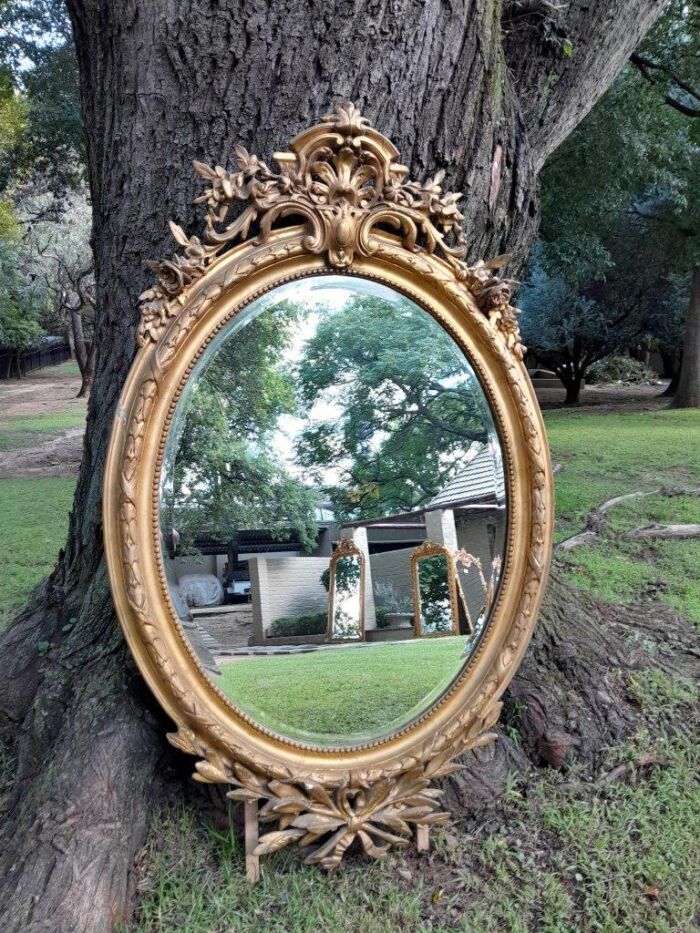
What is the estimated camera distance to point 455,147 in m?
2.60

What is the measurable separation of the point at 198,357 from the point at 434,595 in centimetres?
101

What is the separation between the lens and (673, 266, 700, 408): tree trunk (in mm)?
15039

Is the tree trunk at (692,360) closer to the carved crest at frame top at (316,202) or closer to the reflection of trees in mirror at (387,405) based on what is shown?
the reflection of trees in mirror at (387,405)

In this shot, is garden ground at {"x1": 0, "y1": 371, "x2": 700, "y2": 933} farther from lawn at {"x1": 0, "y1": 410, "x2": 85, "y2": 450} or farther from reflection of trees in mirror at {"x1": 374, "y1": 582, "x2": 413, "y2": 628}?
lawn at {"x1": 0, "y1": 410, "x2": 85, "y2": 450}

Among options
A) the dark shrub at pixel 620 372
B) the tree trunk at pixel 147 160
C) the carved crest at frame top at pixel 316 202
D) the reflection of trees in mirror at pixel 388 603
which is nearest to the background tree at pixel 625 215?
the dark shrub at pixel 620 372

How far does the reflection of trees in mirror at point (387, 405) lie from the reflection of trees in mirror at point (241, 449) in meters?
0.09

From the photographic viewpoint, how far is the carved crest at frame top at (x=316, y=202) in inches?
86.7

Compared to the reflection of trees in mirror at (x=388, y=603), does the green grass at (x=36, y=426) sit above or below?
below

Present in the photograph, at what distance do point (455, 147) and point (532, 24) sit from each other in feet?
3.10

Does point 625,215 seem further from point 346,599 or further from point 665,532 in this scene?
point 346,599

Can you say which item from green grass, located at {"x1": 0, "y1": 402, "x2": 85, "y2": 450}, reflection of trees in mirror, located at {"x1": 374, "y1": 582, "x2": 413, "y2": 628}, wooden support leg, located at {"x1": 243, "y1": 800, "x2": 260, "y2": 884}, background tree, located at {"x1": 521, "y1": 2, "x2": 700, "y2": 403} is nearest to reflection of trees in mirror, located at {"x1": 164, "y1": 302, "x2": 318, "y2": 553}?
reflection of trees in mirror, located at {"x1": 374, "y1": 582, "x2": 413, "y2": 628}

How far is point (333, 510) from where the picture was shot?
2334mm

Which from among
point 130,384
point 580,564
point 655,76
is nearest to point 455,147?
point 130,384

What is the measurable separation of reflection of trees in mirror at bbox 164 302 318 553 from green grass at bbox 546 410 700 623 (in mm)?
2818
